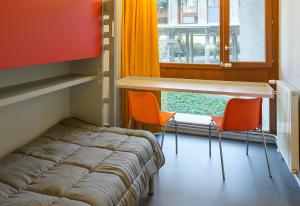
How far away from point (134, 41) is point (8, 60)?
2.34 metres

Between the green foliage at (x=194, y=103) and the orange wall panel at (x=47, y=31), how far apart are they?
1.85 meters

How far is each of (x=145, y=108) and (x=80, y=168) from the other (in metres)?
1.31

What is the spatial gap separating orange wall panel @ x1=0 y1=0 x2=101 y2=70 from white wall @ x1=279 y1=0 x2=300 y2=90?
63.8 inches

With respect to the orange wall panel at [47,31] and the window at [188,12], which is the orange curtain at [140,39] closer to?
the window at [188,12]

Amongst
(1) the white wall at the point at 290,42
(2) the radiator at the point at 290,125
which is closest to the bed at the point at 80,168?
(2) the radiator at the point at 290,125

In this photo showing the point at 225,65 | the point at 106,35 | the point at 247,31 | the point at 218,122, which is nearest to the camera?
the point at 106,35

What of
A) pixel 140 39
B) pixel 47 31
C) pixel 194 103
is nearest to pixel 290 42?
pixel 194 103

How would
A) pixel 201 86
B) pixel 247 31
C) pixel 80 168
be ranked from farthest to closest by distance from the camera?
1. pixel 247 31
2. pixel 201 86
3. pixel 80 168

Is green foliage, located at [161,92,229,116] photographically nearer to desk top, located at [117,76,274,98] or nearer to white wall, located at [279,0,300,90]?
desk top, located at [117,76,274,98]

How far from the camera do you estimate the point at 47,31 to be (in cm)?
191

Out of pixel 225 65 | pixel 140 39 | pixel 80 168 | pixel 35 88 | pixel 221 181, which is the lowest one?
pixel 221 181

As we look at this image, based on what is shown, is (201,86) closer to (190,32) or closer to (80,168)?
(190,32)

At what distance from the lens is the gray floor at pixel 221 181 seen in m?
2.43

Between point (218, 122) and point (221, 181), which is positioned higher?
point (218, 122)
